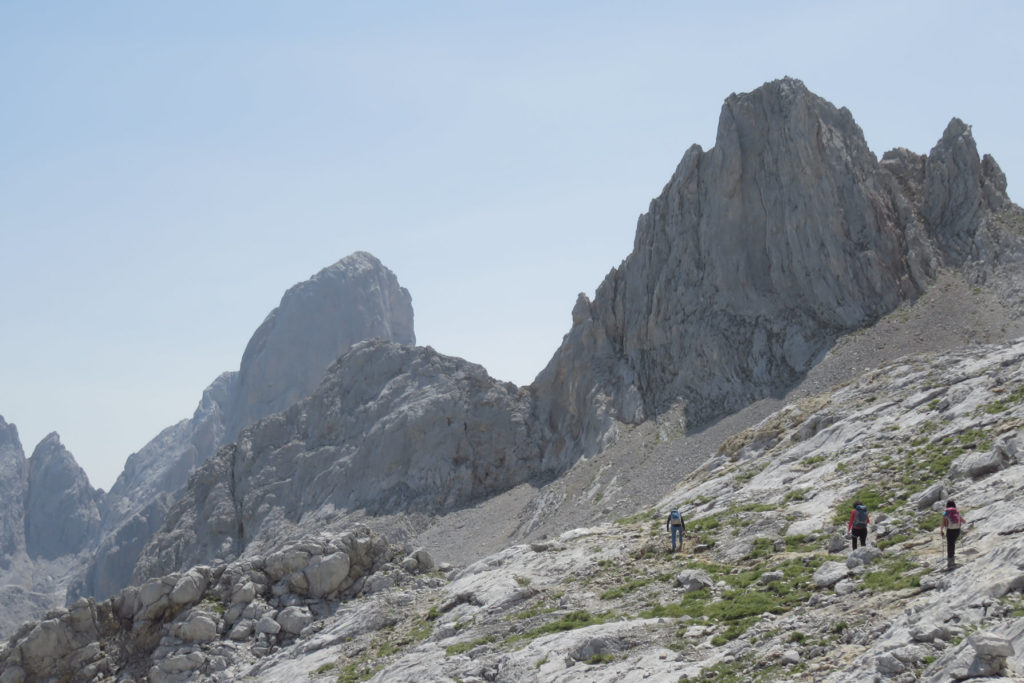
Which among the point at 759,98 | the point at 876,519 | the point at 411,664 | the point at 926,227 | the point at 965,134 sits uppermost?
the point at 759,98

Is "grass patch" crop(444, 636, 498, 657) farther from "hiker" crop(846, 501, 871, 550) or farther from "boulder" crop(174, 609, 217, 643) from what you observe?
"boulder" crop(174, 609, 217, 643)

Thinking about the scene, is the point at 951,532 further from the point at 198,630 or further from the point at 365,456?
the point at 365,456

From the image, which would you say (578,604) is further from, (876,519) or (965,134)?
(965,134)

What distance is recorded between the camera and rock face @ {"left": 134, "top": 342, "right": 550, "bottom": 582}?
4382 inches

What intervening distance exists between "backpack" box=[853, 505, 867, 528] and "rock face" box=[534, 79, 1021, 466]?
59.1 meters

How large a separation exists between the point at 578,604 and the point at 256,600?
19.2m

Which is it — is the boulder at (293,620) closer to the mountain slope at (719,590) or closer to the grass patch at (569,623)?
the mountain slope at (719,590)

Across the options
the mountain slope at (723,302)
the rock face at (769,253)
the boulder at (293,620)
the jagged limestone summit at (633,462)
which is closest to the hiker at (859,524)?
the jagged limestone summit at (633,462)

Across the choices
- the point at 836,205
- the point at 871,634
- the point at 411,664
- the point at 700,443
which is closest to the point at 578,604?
the point at 411,664

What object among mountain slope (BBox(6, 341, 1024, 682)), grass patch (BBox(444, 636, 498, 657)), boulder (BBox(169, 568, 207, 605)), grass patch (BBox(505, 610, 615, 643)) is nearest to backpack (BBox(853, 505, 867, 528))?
mountain slope (BBox(6, 341, 1024, 682))

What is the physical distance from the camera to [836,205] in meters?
96.8

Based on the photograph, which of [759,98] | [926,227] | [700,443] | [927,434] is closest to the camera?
[927,434]

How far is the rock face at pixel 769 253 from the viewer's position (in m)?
92.0

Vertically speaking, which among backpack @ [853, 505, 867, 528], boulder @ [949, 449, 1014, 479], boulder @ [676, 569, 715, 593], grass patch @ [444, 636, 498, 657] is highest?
boulder @ [949, 449, 1014, 479]
